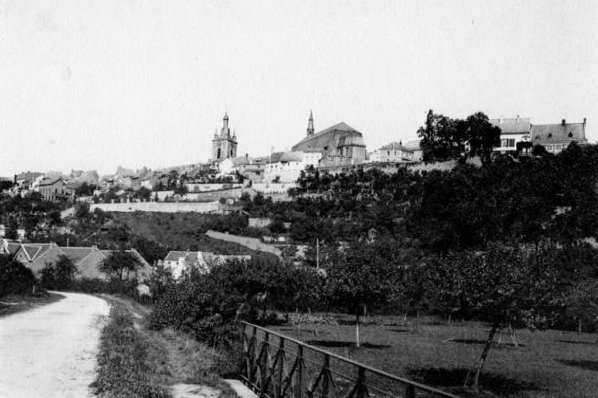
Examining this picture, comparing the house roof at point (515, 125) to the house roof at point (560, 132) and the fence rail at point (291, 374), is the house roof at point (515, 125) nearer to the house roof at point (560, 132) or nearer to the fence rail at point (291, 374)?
the house roof at point (560, 132)

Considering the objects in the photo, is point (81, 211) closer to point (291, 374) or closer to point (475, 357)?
point (475, 357)

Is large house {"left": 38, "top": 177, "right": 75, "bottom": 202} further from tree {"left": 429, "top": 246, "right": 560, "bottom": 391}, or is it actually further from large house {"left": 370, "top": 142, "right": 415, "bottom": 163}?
tree {"left": 429, "top": 246, "right": 560, "bottom": 391}

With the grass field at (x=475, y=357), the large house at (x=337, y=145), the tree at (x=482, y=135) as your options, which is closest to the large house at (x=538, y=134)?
the tree at (x=482, y=135)

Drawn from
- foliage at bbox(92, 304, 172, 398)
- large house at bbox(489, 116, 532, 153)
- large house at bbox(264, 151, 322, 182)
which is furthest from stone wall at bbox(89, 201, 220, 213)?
foliage at bbox(92, 304, 172, 398)

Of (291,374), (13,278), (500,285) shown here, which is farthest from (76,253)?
(291,374)

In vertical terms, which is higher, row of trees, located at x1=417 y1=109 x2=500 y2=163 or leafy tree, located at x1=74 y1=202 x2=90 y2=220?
row of trees, located at x1=417 y1=109 x2=500 y2=163

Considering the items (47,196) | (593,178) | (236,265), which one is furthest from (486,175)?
(47,196)
